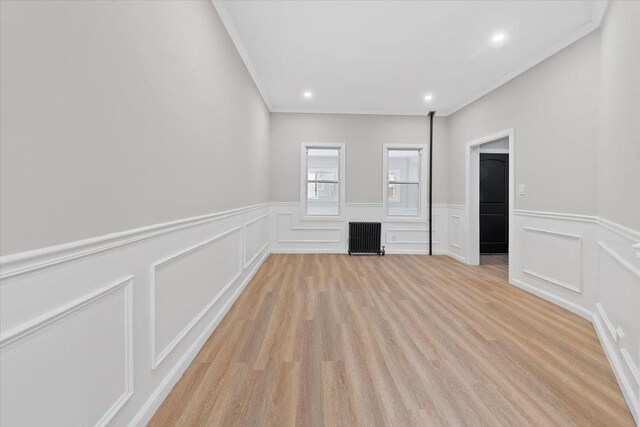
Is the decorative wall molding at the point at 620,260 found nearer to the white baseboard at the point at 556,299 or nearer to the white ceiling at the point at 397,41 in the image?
the white baseboard at the point at 556,299

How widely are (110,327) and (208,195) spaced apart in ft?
4.09

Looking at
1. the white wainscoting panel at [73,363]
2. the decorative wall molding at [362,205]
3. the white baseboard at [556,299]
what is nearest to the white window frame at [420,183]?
the decorative wall molding at [362,205]

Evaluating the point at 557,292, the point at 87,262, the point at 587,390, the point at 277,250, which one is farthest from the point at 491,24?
the point at 277,250

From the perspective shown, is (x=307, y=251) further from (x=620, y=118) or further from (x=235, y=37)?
(x=620, y=118)

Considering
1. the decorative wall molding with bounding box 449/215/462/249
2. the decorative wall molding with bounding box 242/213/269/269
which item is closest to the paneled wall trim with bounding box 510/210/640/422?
the decorative wall molding with bounding box 449/215/462/249

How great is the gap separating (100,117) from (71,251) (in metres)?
0.51

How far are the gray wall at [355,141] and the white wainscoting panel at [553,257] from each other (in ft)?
7.67

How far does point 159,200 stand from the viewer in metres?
1.52

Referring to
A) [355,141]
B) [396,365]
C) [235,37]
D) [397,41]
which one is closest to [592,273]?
[396,365]

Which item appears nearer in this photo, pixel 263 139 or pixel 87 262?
pixel 87 262

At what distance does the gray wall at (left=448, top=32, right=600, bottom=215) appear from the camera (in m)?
2.73

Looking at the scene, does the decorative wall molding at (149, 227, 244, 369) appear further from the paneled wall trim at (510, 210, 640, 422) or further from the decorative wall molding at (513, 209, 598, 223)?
the decorative wall molding at (513, 209, 598, 223)

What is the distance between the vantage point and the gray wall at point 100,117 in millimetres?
777

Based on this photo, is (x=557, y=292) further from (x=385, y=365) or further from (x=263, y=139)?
(x=263, y=139)
